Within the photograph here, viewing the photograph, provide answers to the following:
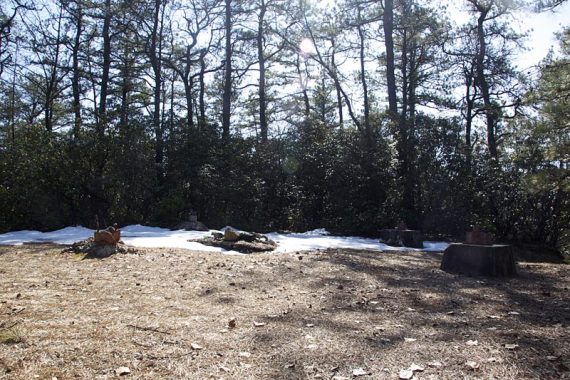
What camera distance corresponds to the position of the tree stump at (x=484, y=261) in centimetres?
650

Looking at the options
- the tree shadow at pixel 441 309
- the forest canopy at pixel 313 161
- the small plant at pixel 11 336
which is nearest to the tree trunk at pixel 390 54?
→ the forest canopy at pixel 313 161

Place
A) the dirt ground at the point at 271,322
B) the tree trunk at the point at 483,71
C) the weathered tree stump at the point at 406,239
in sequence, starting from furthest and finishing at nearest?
1. the tree trunk at the point at 483,71
2. the weathered tree stump at the point at 406,239
3. the dirt ground at the point at 271,322

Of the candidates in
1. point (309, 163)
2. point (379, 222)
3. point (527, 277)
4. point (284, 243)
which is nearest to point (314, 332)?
point (527, 277)

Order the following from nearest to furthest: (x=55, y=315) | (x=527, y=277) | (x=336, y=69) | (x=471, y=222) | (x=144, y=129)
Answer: (x=55, y=315) < (x=527, y=277) < (x=471, y=222) < (x=144, y=129) < (x=336, y=69)

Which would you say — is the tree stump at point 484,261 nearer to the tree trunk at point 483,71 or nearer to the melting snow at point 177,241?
the melting snow at point 177,241

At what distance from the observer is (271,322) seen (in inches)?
151

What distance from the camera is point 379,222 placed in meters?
12.7

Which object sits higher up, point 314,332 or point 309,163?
point 309,163

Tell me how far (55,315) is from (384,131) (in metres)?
11.7

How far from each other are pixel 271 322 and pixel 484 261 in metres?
4.06

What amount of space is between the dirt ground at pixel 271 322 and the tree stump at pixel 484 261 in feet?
0.94

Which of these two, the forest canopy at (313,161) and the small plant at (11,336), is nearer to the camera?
the small plant at (11,336)

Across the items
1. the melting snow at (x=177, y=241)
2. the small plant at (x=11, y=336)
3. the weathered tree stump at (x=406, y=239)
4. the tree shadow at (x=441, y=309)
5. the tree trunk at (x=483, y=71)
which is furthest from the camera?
the tree trunk at (x=483, y=71)

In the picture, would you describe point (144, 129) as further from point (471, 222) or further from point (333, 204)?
point (471, 222)
